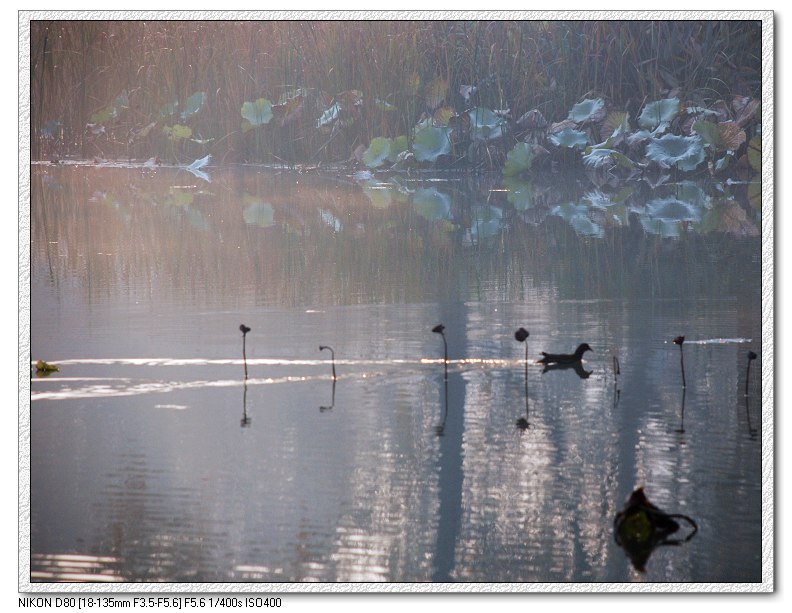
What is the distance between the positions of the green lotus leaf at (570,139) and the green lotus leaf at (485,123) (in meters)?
0.50

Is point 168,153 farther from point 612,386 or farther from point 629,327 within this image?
point 612,386

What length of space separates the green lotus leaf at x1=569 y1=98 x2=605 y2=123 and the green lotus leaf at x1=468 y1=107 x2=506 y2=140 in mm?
587

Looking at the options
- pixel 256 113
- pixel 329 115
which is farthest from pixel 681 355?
pixel 256 113

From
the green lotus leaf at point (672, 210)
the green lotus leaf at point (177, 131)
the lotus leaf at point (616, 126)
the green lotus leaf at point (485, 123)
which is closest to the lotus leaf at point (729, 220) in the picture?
the green lotus leaf at point (672, 210)

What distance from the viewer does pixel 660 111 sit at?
32.3ft

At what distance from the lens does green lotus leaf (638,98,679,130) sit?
9.84 m

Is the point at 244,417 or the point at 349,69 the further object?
the point at 349,69

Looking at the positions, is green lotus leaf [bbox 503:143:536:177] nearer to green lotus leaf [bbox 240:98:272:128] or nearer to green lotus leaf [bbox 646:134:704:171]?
green lotus leaf [bbox 646:134:704:171]

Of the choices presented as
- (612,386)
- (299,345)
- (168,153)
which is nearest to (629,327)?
(612,386)

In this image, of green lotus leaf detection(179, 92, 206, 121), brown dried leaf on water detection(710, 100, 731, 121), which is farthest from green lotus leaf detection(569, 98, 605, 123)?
green lotus leaf detection(179, 92, 206, 121)

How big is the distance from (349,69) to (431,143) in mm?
3849

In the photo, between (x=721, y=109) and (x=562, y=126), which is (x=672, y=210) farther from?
(x=721, y=109)

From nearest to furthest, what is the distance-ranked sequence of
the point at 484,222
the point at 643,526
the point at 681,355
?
the point at 643,526 < the point at 681,355 < the point at 484,222
